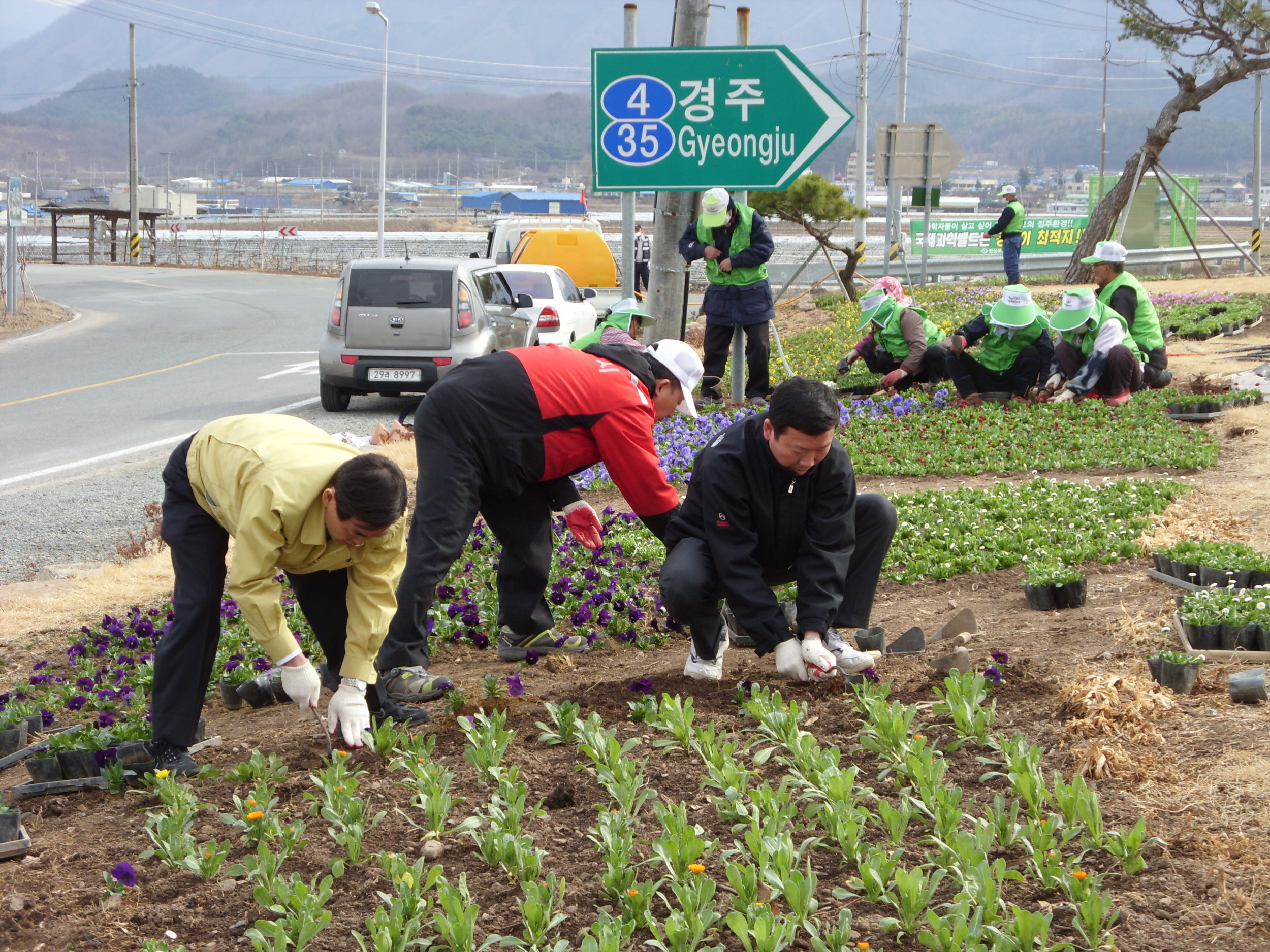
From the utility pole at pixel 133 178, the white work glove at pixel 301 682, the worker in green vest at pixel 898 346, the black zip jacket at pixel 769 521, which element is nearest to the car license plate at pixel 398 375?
the worker in green vest at pixel 898 346

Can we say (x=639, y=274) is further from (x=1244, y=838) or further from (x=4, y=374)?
(x=1244, y=838)

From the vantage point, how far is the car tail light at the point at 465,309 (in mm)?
13938

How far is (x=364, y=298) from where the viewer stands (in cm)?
1384

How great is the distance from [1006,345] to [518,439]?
7.58 metres

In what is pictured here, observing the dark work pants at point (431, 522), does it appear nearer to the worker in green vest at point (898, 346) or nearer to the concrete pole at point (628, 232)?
the worker in green vest at point (898, 346)

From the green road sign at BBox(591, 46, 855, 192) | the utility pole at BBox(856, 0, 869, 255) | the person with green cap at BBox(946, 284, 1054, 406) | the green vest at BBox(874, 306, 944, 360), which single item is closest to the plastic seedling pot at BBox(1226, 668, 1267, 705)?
the green road sign at BBox(591, 46, 855, 192)

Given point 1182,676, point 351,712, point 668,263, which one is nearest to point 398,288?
point 668,263

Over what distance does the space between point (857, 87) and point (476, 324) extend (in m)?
27.8

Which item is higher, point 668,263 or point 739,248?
point 739,248

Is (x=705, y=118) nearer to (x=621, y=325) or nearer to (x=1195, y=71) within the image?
(x=621, y=325)

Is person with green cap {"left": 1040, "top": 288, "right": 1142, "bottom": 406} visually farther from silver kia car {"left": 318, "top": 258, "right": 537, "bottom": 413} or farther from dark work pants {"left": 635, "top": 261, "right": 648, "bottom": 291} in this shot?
dark work pants {"left": 635, "top": 261, "right": 648, "bottom": 291}

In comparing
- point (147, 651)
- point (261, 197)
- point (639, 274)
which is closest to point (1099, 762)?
point (147, 651)

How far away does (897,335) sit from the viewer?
12523 millimetres

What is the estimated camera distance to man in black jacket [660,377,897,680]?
454 centimetres
